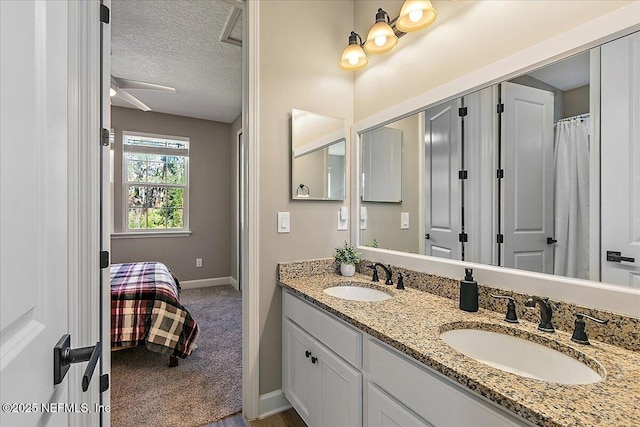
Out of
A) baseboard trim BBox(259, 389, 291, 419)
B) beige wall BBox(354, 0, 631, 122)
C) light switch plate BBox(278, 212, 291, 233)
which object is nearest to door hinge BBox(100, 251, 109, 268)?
light switch plate BBox(278, 212, 291, 233)

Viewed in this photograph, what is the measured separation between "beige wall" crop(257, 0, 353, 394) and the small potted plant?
0.33 ft

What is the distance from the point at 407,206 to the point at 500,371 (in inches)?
44.8

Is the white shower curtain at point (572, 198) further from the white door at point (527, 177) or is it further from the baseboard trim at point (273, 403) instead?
the baseboard trim at point (273, 403)

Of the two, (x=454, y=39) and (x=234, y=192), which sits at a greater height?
(x=454, y=39)

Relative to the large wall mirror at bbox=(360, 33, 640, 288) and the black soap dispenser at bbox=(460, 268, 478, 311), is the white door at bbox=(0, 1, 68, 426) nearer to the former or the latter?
the black soap dispenser at bbox=(460, 268, 478, 311)

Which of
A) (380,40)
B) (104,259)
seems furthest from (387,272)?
(104,259)

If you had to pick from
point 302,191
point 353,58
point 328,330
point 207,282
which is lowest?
point 207,282

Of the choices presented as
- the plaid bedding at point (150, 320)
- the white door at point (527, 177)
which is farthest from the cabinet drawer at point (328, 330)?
the plaid bedding at point (150, 320)

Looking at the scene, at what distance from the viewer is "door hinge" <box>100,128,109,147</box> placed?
1395mm

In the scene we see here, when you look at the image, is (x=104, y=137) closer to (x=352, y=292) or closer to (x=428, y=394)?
(x=352, y=292)

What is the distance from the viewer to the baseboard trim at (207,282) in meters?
4.76

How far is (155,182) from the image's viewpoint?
470 centimetres

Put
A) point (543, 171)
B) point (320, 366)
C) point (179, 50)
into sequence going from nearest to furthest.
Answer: point (543, 171), point (320, 366), point (179, 50)

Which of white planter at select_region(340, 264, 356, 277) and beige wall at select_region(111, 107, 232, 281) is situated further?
beige wall at select_region(111, 107, 232, 281)
